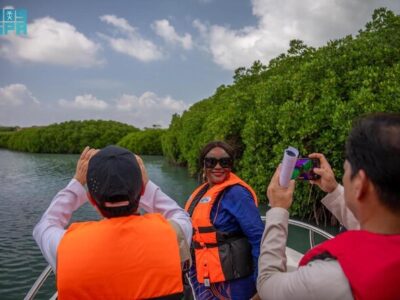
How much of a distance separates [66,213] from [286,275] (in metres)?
1.08

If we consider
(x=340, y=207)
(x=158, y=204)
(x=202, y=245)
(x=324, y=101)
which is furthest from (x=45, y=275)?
(x=324, y=101)

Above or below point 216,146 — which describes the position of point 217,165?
below

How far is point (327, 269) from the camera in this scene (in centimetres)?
108

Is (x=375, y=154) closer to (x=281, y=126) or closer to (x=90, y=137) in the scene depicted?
(x=281, y=126)

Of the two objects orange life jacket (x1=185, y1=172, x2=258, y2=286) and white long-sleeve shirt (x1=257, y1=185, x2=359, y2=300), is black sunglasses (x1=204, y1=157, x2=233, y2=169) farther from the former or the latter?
white long-sleeve shirt (x1=257, y1=185, x2=359, y2=300)

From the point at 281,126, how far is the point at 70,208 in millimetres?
9079

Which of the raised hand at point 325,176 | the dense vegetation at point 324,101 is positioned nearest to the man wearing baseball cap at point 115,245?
the raised hand at point 325,176

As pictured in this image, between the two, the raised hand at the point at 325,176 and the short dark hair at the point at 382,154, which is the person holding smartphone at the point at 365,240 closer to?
the short dark hair at the point at 382,154

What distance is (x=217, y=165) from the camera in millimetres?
2883

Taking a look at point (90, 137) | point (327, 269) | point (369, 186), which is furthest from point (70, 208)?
point (90, 137)

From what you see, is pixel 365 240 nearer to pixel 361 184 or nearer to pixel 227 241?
pixel 361 184

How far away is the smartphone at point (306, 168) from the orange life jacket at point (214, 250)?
0.85m

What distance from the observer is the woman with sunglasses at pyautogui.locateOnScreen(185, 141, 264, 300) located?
2471mm

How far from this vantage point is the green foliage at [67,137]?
70.7 metres
